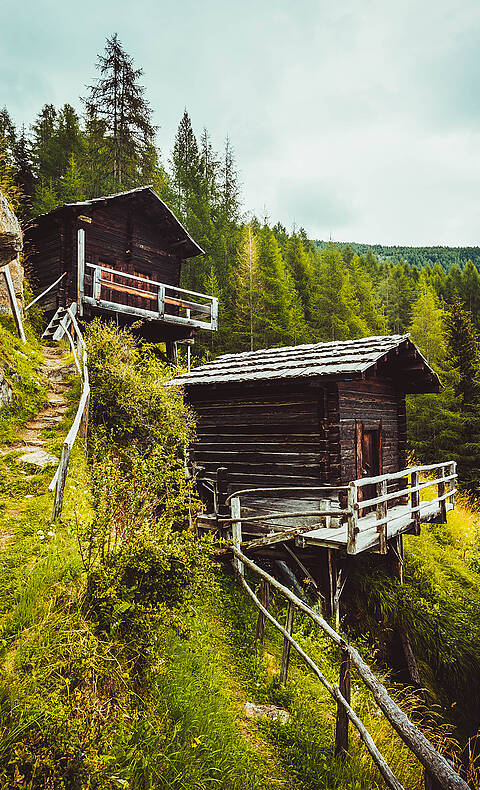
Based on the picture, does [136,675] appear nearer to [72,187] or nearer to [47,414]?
[47,414]

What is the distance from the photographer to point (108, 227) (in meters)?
18.3

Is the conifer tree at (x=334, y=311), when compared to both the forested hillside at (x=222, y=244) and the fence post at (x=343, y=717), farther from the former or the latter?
the fence post at (x=343, y=717)

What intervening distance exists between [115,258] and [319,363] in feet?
41.1

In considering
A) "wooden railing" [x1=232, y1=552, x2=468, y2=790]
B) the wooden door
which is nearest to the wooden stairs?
the wooden door

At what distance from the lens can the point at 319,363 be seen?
987cm

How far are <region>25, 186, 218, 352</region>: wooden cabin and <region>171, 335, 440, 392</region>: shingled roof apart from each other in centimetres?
517

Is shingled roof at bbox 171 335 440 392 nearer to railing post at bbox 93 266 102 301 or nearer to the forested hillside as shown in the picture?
railing post at bbox 93 266 102 301

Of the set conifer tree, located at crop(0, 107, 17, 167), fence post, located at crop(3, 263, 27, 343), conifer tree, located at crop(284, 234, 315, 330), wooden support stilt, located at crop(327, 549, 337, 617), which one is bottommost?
wooden support stilt, located at crop(327, 549, 337, 617)

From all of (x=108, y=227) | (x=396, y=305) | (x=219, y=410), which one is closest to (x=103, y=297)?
(x=108, y=227)

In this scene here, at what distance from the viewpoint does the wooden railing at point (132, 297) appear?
15.2m

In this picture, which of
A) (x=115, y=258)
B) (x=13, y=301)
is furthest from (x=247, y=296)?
(x=13, y=301)

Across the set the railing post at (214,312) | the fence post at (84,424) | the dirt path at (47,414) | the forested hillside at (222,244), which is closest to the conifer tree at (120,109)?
the forested hillside at (222,244)

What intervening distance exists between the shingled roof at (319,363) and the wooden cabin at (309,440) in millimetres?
33

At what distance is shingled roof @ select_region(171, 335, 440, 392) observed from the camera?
927 cm
